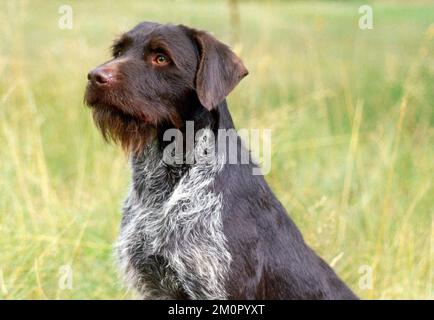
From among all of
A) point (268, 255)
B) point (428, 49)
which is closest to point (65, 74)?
point (428, 49)

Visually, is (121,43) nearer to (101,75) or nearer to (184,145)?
(101,75)

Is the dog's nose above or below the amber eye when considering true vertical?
below

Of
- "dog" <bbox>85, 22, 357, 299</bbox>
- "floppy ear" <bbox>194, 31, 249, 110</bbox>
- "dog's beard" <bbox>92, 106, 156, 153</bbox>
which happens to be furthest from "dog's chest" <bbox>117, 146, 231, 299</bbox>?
"floppy ear" <bbox>194, 31, 249, 110</bbox>

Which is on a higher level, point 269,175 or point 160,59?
point 160,59

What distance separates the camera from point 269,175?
5629mm

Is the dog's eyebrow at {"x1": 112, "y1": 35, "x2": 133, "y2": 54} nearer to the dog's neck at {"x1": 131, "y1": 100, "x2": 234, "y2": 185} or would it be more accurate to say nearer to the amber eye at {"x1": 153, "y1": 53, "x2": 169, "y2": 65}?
the amber eye at {"x1": 153, "y1": 53, "x2": 169, "y2": 65}

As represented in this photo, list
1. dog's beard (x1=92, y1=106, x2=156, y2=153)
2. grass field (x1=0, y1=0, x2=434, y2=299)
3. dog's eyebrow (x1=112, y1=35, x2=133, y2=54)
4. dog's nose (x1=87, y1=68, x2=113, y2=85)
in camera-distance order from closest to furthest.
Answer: dog's nose (x1=87, y1=68, x2=113, y2=85)
dog's beard (x1=92, y1=106, x2=156, y2=153)
dog's eyebrow (x1=112, y1=35, x2=133, y2=54)
grass field (x1=0, y1=0, x2=434, y2=299)

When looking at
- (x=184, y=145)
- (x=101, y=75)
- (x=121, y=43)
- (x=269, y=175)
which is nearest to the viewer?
(x=101, y=75)

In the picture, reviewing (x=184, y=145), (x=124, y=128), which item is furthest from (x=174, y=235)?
(x=124, y=128)

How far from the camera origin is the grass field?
4746mm

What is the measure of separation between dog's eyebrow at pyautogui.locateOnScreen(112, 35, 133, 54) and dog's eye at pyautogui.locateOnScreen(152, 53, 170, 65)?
18 cm

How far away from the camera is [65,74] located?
695 centimetres

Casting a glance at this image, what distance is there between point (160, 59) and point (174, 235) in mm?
782

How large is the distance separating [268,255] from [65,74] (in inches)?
148
